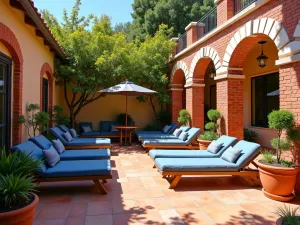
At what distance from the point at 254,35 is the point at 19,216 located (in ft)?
20.1

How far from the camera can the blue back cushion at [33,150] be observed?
4544mm

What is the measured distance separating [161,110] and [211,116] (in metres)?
6.19

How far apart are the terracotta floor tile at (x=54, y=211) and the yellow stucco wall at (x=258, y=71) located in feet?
26.6

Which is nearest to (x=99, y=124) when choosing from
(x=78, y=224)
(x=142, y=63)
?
(x=142, y=63)

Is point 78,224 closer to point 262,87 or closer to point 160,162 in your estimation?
point 160,162

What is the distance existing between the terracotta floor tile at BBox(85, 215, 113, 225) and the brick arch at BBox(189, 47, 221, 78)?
5.73 m

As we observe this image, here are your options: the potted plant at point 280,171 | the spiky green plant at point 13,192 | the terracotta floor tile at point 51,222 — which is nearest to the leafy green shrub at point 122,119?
the potted plant at point 280,171

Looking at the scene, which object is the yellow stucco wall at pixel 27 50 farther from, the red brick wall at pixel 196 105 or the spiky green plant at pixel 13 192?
the red brick wall at pixel 196 105

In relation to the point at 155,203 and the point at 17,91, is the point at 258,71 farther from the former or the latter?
the point at 17,91

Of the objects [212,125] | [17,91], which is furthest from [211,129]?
[17,91]

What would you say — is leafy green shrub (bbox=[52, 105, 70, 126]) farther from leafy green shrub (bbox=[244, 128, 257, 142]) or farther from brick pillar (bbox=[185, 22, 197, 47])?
leafy green shrub (bbox=[244, 128, 257, 142])

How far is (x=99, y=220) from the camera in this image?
3.69 meters

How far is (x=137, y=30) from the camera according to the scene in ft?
68.7

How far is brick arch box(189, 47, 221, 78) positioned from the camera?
785 cm
